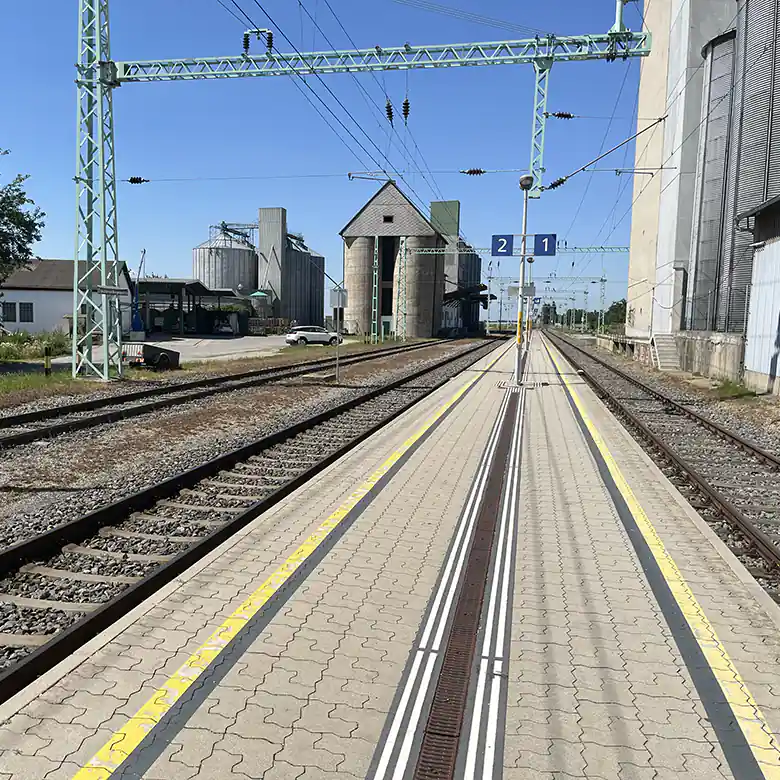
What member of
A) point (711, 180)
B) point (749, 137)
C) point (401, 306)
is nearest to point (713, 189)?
point (711, 180)

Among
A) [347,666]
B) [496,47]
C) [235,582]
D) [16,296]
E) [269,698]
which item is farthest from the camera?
[16,296]

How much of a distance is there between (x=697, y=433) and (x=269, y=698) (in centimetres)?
1212

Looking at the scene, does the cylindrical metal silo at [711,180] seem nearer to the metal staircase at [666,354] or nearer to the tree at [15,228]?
the metal staircase at [666,354]

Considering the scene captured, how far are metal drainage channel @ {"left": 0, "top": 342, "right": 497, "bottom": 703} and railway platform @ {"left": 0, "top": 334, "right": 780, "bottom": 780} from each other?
128 millimetres

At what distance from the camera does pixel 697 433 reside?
1351cm

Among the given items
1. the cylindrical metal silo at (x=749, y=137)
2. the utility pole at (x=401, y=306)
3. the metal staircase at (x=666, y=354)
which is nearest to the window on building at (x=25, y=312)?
the utility pole at (x=401, y=306)

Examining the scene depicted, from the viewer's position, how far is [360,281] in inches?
3132

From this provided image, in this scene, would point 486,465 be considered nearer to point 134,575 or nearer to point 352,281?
point 134,575

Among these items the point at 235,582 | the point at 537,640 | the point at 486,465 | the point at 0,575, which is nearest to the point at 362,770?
the point at 537,640

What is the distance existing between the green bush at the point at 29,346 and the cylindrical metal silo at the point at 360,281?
4250 centimetres

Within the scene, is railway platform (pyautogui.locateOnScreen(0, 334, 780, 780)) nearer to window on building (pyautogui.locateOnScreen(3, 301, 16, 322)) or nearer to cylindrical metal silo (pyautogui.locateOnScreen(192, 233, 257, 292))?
window on building (pyautogui.locateOnScreen(3, 301, 16, 322))

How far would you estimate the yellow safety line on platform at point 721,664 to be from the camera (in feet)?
10.7

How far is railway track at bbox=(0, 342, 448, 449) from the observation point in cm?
1159

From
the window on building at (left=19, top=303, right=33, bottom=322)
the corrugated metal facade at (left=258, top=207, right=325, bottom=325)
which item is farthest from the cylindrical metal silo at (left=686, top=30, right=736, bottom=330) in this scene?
the corrugated metal facade at (left=258, top=207, right=325, bottom=325)
